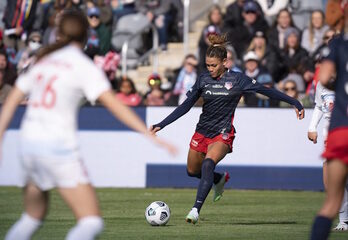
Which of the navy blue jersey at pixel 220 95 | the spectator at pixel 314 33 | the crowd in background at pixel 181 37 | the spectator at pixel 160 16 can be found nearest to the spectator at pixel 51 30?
the crowd in background at pixel 181 37

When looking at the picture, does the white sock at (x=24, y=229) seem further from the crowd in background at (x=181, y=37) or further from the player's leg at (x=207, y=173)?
the crowd in background at (x=181, y=37)

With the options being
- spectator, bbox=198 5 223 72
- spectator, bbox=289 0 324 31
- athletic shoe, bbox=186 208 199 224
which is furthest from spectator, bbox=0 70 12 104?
athletic shoe, bbox=186 208 199 224

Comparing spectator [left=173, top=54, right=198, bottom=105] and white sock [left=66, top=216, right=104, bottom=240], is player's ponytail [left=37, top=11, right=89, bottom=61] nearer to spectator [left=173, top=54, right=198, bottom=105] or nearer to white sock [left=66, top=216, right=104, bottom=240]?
white sock [left=66, top=216, right=104, bottom=240]

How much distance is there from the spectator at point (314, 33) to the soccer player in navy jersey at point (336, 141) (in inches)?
527

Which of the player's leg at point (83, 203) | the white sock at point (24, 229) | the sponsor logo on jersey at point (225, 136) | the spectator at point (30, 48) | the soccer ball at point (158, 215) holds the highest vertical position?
the player's leg at point (83, 203)

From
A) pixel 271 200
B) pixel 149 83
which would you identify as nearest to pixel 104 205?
pixel 271 200

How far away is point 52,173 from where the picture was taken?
7512mm

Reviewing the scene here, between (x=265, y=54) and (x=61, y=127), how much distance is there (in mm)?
14599

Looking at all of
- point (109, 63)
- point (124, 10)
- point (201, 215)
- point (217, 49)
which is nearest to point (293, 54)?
point (109, 63)

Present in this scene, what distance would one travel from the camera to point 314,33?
72.2 feet

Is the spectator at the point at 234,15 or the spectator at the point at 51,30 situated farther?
the spectator at the point at 51,30

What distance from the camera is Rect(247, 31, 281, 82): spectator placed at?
A: 853 inches

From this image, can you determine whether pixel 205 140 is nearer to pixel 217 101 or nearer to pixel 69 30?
pixel 217 101

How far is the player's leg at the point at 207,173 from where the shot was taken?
1262 cm
